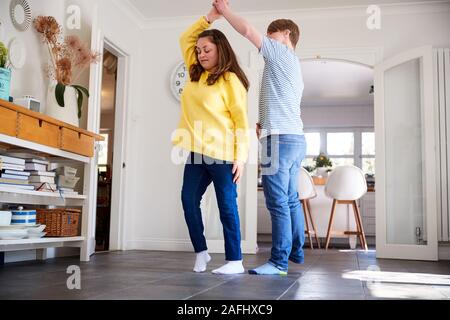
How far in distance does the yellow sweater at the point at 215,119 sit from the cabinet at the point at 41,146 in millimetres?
873

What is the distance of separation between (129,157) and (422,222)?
9.10 feet

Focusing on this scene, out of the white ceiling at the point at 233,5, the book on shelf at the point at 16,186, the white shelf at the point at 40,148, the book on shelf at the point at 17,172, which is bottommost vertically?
the book on shelf at the point at 16,186

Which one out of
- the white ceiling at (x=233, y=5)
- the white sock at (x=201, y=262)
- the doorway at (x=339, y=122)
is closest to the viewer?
the white sock at (x=201, y=262)

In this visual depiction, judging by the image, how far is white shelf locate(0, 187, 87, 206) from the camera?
2866 millimetres

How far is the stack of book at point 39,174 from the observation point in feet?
9.93

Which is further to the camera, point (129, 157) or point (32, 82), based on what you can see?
point (129, 157)

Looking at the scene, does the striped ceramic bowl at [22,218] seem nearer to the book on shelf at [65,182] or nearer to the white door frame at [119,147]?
the book on shelf at [65,182]

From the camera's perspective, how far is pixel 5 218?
8.90ft

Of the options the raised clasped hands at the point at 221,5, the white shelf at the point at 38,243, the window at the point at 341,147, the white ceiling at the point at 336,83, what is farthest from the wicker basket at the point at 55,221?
the window at the point at 341,147

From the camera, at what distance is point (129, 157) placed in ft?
16.4
